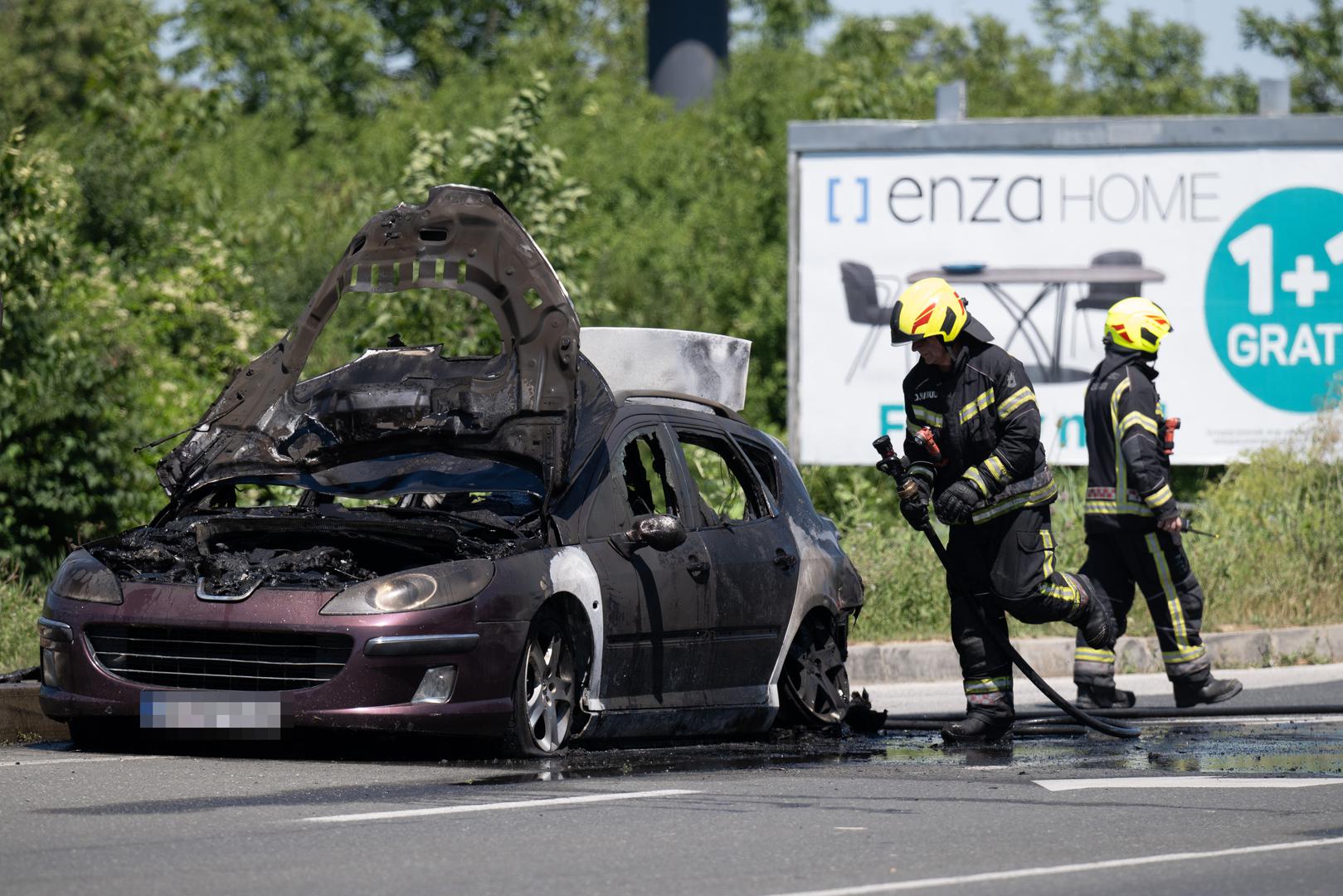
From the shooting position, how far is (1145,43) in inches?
1599

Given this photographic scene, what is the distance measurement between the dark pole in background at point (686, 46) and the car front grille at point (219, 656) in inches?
1031

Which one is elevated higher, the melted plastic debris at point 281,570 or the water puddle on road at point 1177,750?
the melted plastic debris at point 281,570

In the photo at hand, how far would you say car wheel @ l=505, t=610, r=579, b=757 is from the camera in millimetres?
7797

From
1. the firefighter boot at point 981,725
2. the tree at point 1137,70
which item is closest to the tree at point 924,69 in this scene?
the tree at point 1137,70

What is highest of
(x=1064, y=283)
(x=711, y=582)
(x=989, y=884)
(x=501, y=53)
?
(x=501, y=53)

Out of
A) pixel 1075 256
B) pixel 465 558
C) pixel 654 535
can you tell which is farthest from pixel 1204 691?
pixel 1075 256

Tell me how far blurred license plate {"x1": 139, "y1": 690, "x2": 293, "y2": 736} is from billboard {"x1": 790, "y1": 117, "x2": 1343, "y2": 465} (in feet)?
39.2

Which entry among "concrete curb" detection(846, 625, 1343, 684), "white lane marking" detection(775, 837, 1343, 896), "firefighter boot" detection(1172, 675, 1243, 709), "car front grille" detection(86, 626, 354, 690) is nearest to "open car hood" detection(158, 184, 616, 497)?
"car front grille" detection(86, 626, 354, 690)

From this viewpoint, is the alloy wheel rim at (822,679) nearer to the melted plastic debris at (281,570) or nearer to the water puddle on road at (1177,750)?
the water puddle on road at (1177,750)

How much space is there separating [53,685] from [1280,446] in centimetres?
1278

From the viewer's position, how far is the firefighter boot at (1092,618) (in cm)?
978

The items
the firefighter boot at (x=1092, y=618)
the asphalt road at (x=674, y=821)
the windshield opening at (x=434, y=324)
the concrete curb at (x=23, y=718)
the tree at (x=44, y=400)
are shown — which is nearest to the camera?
the asphalt road at (x=674, y=821)

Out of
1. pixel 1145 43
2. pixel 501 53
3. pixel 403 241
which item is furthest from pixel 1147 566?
pixel 1145 43

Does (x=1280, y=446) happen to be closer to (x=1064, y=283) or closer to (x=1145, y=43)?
(x=1064, y=283)
